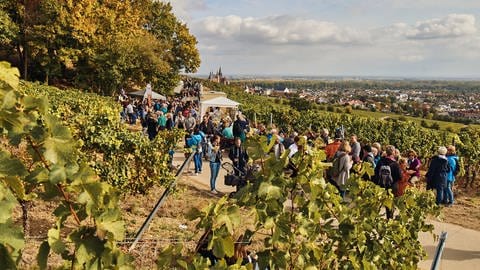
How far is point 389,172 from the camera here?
971 cm

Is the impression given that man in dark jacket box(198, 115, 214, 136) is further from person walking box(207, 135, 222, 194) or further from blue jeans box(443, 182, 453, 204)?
blue jeans box(443, 182, 453, 204)

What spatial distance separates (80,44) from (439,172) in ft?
103

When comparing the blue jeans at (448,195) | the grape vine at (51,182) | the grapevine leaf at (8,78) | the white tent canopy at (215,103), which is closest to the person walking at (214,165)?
the blue jeans at (448,195)

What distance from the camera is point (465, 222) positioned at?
11062mm

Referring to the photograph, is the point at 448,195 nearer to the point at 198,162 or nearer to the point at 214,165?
the point at 214,165

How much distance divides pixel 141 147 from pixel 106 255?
26.6ft

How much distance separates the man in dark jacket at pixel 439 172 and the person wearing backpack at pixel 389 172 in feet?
6.02

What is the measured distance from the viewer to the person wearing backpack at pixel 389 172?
9.67 meters

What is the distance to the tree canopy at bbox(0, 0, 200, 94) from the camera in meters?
34.8

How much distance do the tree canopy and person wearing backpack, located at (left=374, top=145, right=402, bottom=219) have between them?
1117 inches

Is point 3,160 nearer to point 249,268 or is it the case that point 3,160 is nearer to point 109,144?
point 249,268

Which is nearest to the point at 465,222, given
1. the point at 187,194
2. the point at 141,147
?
the point at 187,194

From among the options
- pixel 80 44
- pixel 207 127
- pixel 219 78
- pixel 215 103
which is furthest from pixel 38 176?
pixel 219 78

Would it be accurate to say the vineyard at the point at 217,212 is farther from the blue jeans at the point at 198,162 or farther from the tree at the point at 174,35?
the tree at the point at 174,35
